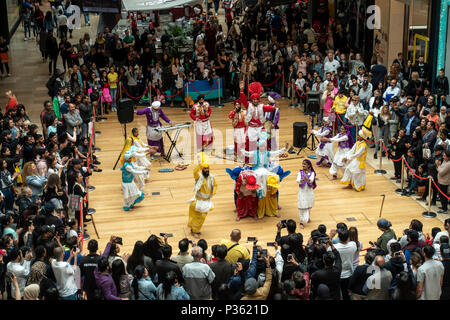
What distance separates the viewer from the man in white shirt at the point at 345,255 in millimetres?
9898

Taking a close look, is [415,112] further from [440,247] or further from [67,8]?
[67,8]

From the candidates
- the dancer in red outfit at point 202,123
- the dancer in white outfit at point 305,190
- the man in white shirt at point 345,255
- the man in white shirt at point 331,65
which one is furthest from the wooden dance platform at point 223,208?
the man in white shirt at point 331,65

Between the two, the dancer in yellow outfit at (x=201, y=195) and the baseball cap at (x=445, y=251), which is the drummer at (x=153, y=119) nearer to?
the dancer in yellow outfit at (x=201, y=195)

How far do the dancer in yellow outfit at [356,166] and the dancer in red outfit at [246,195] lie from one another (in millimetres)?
2509

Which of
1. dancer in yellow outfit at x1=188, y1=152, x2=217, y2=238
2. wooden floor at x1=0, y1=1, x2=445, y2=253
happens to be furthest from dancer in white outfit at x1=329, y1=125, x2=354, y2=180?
dancer in yellow outfit at x1=188, y1=152, x2=217, y2=238

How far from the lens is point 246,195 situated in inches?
539

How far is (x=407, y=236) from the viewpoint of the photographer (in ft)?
33.6

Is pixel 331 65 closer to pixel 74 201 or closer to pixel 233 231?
pixel 74 201

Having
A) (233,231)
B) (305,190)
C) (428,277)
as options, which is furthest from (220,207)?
(428,277)

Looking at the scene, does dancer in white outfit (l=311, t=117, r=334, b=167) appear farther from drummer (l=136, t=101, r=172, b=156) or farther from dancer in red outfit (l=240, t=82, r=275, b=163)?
drummer (l=136, t=101, r=172, b=156)

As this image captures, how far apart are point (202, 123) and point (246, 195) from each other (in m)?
4.11

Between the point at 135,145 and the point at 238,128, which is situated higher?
the point at 135,145

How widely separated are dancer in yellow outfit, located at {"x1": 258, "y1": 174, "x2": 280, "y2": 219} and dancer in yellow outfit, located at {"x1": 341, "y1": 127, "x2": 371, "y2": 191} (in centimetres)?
207

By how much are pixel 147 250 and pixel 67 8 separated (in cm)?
2105
